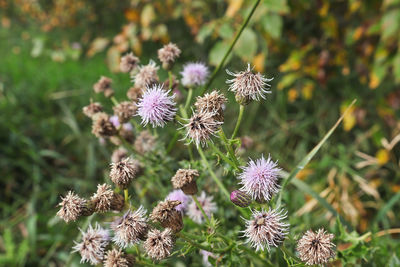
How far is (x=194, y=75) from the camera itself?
3.70 feet

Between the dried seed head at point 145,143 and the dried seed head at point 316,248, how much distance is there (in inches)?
21.3

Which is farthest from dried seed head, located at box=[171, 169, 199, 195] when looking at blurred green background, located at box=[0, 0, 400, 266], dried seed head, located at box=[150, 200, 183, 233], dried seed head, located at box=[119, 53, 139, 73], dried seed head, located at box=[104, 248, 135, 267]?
blurred green background, located at box=[0, 0, 400, 266]

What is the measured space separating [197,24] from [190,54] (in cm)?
55

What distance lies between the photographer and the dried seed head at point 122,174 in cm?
83

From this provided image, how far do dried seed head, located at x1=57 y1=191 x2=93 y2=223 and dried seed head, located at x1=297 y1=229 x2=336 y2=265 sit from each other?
0.41m

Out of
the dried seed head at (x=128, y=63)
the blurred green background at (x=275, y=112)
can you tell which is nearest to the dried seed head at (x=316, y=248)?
the dried seed head at (x=128, y=63)

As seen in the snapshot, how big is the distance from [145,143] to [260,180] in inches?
18.3

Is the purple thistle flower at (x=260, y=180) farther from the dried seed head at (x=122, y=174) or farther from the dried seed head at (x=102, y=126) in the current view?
the dried seed head at (x=102, y=126)

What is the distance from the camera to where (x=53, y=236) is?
180 centimetres

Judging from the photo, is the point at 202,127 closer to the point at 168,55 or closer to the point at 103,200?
the point at 103,200

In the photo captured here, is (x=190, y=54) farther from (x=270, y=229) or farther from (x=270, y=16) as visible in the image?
(x=270, y=229)

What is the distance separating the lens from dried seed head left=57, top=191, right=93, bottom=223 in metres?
0.79

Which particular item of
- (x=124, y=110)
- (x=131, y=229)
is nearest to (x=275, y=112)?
(x=124, y=110)

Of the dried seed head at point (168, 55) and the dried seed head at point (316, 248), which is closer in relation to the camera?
the dried seed head at point (316, 248)
